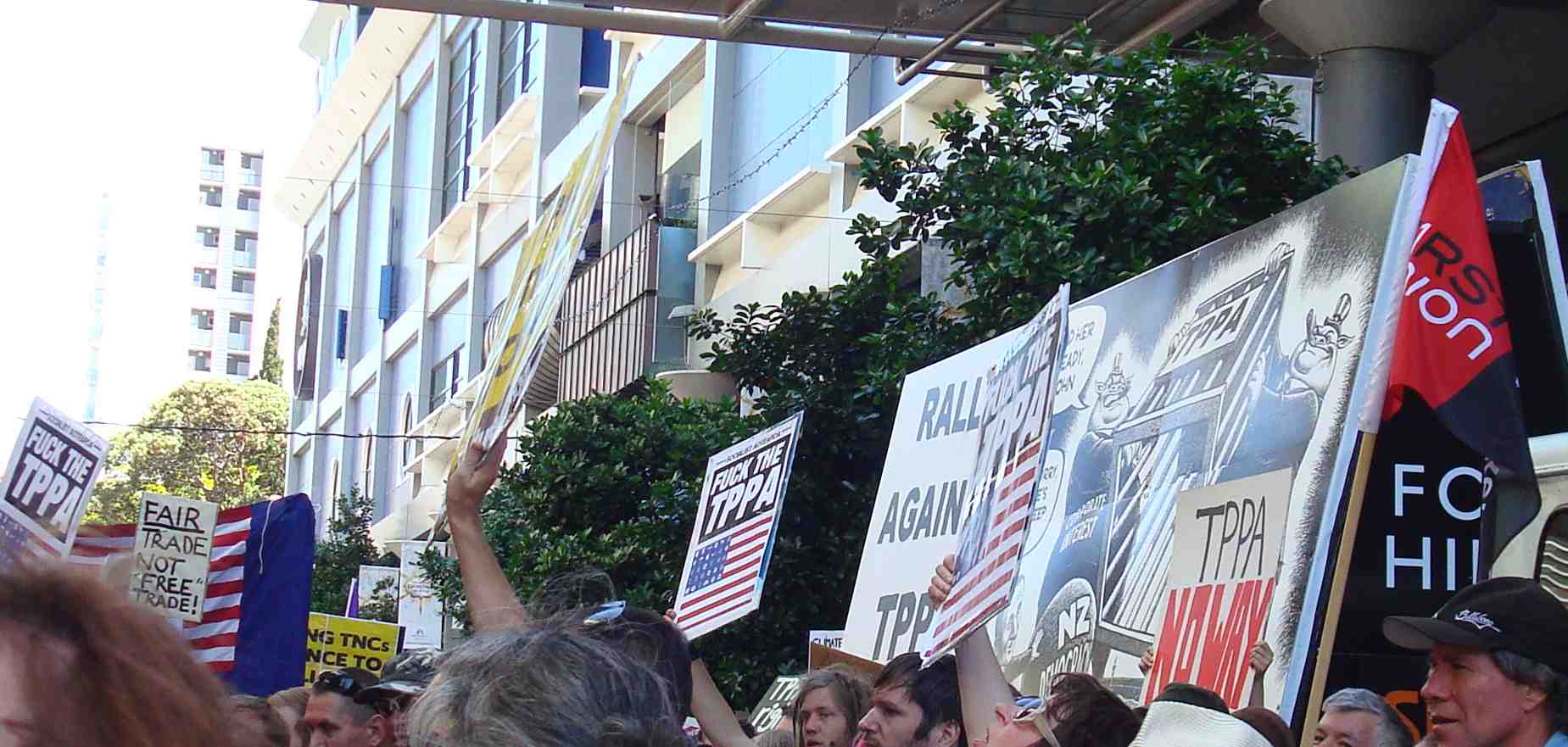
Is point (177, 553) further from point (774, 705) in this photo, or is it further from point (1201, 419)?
point (1201, 419)

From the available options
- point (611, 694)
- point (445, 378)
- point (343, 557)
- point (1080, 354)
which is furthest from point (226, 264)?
point (611, 694)

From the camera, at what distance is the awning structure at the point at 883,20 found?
15375 millimetres

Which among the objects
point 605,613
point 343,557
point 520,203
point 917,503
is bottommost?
point 605,613

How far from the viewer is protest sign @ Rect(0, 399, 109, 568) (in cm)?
1263

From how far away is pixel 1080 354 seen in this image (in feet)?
28.2

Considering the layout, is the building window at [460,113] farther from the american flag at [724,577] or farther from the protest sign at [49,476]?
the american flag at [724,577]

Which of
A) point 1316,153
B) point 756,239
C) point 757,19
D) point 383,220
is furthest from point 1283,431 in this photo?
point 383,220

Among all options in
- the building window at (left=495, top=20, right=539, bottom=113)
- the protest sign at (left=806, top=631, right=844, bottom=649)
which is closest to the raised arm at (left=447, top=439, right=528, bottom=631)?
the protest sign at (left=806, top=631, right=844, bottom=649)

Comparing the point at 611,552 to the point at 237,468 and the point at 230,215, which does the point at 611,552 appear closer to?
the point at 237,468

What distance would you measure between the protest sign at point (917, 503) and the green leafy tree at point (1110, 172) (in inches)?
73.6

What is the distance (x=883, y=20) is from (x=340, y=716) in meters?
10.7

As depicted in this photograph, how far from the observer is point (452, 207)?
56250 mm

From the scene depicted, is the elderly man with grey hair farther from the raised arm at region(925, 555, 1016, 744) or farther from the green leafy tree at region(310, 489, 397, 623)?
the green leafy tree at region(310, 489, 397, 623)

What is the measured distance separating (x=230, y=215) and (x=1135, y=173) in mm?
140029
